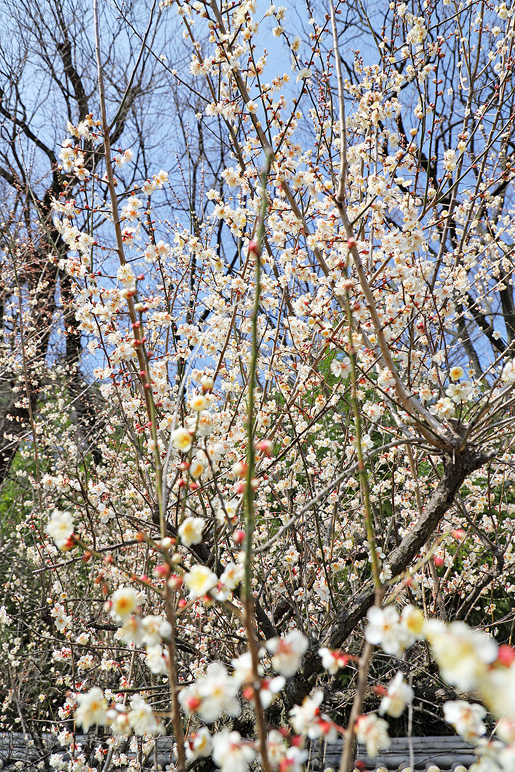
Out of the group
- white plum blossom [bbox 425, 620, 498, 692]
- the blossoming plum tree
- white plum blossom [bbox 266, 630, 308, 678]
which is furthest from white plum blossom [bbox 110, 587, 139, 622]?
white plum blossom [bbox 425, 620, 498, 692]

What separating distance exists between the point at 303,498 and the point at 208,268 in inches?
58.8

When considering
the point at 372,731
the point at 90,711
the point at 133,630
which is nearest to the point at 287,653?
the point at 372,731

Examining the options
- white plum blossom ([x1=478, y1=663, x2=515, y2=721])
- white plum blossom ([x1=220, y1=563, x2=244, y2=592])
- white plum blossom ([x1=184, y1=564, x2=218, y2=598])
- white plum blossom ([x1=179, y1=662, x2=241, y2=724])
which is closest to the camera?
white plum blossom ([x1=478, y1=663, x2=515, y2=721])

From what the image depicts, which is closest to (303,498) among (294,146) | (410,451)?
(410,451)

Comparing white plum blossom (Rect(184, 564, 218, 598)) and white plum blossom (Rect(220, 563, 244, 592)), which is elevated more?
white plum blossom (Rect(220, 563, 244, 592))

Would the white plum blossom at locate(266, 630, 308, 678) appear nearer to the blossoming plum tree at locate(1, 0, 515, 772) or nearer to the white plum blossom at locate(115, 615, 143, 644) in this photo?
the blossoming plum tree at locate(1, 0, 515, 772)

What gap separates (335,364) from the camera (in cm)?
190

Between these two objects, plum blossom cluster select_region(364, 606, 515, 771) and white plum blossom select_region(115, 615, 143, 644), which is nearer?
plum blossom cluster select_region(364, 606, 515, 771)

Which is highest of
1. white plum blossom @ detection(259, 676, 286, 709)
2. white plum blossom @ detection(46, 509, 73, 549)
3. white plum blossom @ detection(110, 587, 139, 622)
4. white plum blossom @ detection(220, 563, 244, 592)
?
white plum blossom @ detection(46, 509, 73, 549)

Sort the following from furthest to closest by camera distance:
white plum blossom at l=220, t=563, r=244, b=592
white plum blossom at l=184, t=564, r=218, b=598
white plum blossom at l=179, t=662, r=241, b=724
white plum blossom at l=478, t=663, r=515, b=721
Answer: white plum blossom at l=220, t=563, r=244, b=592 → white plum blossom at l=184, t=564, r=218, b=598 → white plum blossom at l=179, t=662, r=241, b=724 → white plum blossom at l=478, t=663, r=515, b=721

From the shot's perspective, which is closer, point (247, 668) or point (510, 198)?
point (247, 668)

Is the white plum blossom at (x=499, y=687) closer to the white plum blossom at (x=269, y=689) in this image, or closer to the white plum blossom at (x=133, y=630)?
the white plum blossom at (x=269, y=689)

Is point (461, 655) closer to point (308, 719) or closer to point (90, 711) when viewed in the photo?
A: point (308, 719)

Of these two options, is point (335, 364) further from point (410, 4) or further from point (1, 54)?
point (1, 54)
